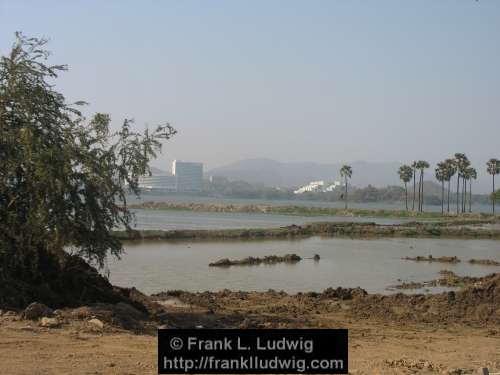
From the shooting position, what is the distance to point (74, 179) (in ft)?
47.0

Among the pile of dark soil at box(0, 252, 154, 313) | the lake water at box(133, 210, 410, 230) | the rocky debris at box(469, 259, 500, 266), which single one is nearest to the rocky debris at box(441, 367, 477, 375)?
the pile of dark soil at box(0, 252, 154, 313)

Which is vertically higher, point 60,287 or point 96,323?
point 60,287

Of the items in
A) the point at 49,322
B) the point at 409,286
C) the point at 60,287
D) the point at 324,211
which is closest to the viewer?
the point at 49,322

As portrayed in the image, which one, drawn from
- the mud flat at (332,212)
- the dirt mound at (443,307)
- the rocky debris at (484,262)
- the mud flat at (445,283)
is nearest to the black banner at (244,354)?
the dirt mound at (443,307)

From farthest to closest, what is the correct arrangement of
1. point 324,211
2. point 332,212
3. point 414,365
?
point 324,211 → point 332,212 → point 414,365

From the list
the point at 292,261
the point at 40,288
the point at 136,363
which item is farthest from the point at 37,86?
the point at 292,261

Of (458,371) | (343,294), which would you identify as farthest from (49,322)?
(343,294)

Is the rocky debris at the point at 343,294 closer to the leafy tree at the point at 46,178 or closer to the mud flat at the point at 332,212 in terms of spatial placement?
the leafy tree at the point at 46,178

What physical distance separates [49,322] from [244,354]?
14.3 ft

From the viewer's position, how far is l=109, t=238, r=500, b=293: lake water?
26562 millimetres

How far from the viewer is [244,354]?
9.46 metres

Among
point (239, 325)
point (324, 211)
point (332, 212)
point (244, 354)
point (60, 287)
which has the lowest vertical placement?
point (332, 212)

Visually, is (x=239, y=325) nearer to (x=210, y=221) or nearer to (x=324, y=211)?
(x=210, y=221)

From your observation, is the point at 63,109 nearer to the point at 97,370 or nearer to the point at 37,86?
the point at 37,86
